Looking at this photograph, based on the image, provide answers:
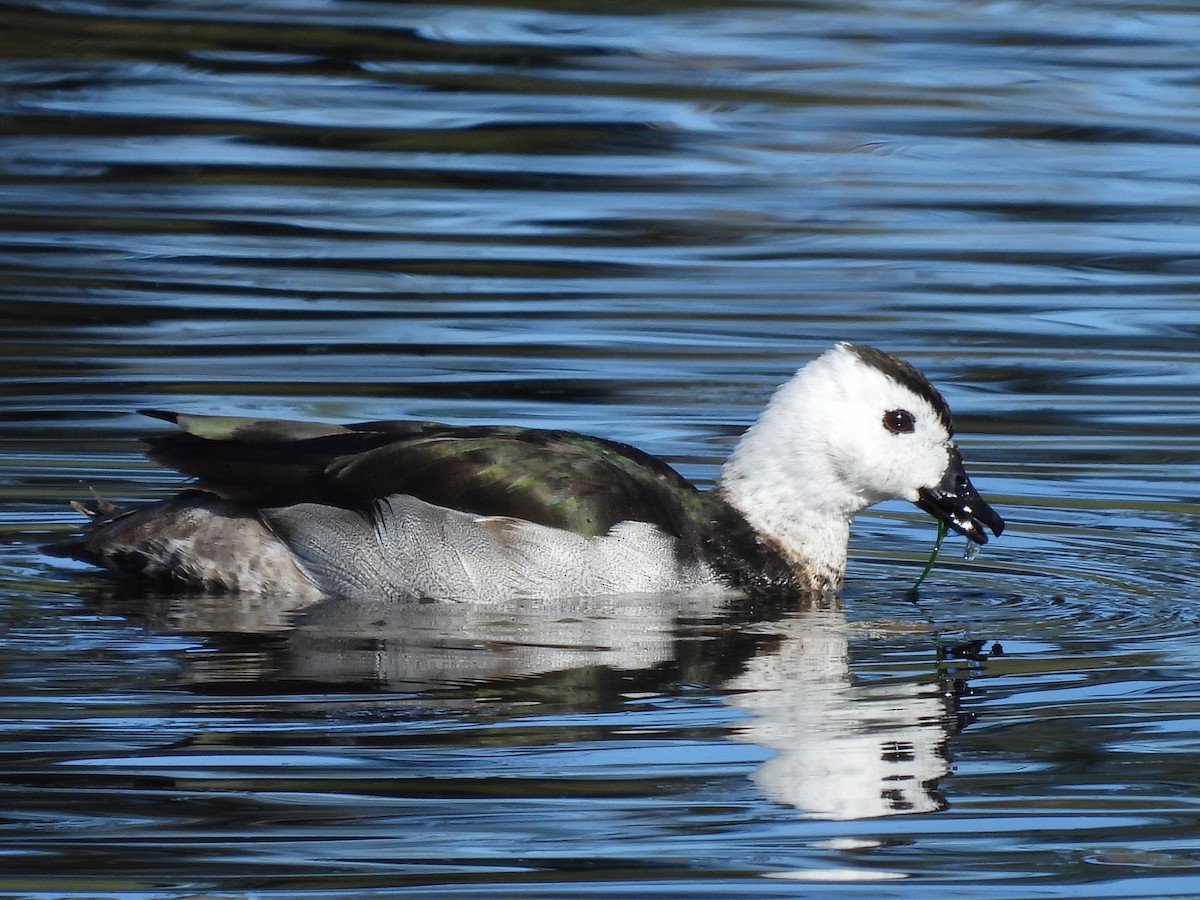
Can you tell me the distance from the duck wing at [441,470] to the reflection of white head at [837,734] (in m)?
0.87

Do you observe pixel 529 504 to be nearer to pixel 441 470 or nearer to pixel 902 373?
pixel 441 470

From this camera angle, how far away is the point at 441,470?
9.09 meters

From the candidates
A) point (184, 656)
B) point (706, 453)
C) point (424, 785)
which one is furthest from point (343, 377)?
point (424, 785)

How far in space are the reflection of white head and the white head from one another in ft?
3.04

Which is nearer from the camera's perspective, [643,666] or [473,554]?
[643,666]

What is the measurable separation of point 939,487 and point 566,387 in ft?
10.4

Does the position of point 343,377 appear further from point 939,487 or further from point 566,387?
point 939,487

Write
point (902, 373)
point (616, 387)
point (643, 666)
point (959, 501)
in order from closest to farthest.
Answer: point (643, 666), point (902, 373), point (959, 501), point (616, 387)

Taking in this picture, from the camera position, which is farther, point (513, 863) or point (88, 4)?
point (88, 4)

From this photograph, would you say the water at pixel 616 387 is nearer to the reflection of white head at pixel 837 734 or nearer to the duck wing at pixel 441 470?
the reflection of white head at pixel 837 734

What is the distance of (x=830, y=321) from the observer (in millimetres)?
13797

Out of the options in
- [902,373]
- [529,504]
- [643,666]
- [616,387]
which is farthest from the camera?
[616,387]

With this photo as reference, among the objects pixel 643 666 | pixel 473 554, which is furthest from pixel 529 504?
pixel 643 666

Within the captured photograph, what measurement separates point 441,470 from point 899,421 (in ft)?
5.68
